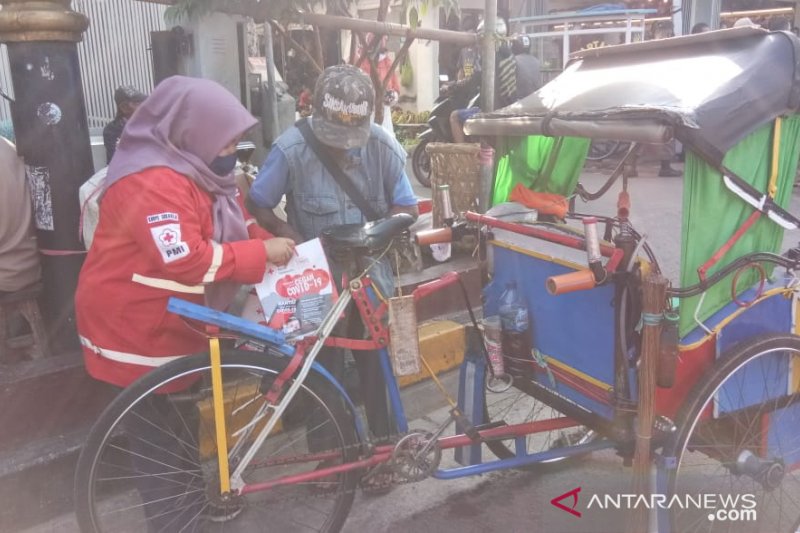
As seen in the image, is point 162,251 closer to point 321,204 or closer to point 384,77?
point 321,204

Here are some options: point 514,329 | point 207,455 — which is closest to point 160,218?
point 207,455

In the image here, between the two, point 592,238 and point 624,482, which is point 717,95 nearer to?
point 592,238

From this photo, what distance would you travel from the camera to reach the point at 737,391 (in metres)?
2.51

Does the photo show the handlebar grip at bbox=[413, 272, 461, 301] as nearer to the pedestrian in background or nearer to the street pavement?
the street pavement

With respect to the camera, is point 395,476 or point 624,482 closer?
point 395,476

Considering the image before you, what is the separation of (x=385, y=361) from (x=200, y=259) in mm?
801

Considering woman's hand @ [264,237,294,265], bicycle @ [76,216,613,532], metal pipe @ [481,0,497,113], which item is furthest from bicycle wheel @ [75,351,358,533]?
metal pipe @ [481,0,497,113]

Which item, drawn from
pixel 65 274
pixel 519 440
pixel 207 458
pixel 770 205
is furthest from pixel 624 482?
pixel 65 274

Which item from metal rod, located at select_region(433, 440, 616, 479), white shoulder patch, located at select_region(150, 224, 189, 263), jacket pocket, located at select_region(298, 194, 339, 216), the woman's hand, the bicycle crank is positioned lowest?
metal rod, located at select_region(433, 440, 616, 479)

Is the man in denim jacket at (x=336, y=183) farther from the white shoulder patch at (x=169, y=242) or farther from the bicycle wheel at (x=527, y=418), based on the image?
the white shoulder patch at (x=169, y=242)

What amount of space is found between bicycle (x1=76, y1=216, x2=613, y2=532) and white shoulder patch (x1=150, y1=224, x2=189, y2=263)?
142 millimetres

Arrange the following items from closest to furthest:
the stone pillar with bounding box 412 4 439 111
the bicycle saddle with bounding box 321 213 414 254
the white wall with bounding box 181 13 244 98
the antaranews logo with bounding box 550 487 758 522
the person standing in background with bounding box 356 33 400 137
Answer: the bicycle saddle with bounding box 321 213 414 254
the antaranews logo with bounding box 550 487 758 522
the white wall with bounding box 181 13 244 98
the person standing in background with bounding box 356 33 400 137
the stone pillar with bounding box 412 4 439 111

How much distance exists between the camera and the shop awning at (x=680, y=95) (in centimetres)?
211

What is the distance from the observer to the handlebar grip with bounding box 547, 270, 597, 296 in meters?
2.10
